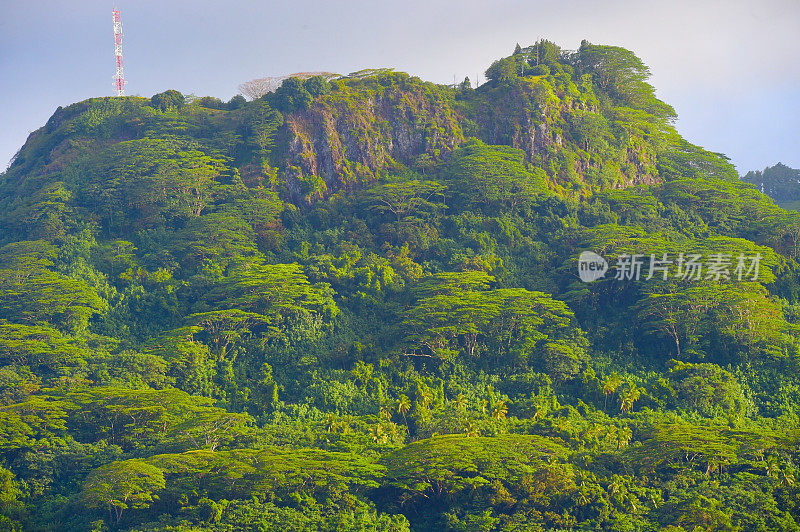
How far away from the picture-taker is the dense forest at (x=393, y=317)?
105ft

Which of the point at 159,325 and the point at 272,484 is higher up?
the point at 159,325

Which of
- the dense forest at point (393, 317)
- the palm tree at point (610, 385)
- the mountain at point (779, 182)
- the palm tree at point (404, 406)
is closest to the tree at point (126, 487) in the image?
the dense forest at point (393, 317)

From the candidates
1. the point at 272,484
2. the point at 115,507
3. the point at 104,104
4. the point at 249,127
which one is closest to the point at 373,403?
the point at 272,484

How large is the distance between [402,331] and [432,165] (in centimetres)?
1724

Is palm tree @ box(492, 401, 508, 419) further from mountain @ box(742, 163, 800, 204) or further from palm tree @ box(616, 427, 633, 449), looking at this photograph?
mountain @ box(742, 163, 800, 204)

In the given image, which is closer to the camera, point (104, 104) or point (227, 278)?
point (227, 278)

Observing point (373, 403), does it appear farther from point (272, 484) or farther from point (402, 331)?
point (272, 484)

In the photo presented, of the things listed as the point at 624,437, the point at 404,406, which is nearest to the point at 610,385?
the point at 624,437

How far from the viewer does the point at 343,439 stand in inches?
1372

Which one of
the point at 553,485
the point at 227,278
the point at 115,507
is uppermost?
the point at 227,278
